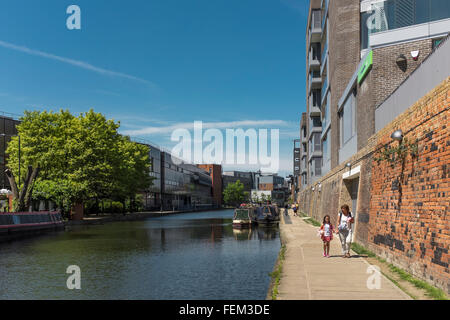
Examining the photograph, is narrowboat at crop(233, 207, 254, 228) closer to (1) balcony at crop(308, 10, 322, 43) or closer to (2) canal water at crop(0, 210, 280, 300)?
(2) canal water at crop(0, 210, 280, 300)

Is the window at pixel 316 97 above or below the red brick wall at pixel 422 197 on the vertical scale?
above

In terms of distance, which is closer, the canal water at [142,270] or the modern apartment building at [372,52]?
the canal water at [142,270]

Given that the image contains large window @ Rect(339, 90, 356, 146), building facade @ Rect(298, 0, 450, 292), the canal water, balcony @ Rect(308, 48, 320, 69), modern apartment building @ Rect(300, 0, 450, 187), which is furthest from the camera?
balcony @ Rect(308, 48, 320, 69)

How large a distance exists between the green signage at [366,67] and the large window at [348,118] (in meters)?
3.43

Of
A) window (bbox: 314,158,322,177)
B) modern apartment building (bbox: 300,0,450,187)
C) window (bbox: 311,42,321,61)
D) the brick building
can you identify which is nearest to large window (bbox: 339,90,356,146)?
modern apartment building (bbox: 300,0,450,187)

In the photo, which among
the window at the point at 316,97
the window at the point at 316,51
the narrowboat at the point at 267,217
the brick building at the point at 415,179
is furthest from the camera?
the window at the point at 316,97

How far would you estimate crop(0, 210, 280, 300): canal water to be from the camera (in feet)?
45.1

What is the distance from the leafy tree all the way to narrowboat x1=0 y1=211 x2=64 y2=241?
8.85 meters

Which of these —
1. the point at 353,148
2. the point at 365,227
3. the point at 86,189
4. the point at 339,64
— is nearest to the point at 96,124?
the point at 86,189

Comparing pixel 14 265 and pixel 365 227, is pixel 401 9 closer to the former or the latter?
pixel 365 227

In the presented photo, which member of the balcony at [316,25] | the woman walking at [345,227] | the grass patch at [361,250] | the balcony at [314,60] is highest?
the balcony at [316,25]

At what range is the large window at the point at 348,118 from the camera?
1058 inches

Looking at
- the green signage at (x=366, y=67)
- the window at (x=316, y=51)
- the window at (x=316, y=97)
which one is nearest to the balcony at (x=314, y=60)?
the window at (x=316, y=51)

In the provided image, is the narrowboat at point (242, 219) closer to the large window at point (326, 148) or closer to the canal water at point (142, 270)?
the large window at point (326, 148)
